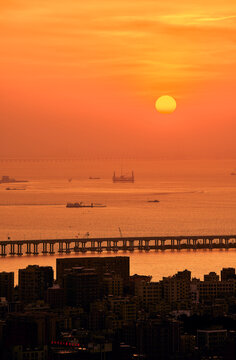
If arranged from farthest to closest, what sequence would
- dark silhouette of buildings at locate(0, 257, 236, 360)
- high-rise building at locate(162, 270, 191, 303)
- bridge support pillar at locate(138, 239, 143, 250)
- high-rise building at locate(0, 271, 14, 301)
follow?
bridge support pillar at locate(138, 239, 143, 250) → high-rise building at locate(0, 271, 14, 301) → high-rise building at locate(162, 270, 191, 303) → dark silhouette of buildings at locate(0, 257, 236, 360)

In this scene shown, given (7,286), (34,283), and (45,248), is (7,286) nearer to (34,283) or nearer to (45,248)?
(34,283)

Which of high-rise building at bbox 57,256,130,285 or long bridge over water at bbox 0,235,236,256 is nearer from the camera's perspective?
high-rise building at bbox 57,256,130,285

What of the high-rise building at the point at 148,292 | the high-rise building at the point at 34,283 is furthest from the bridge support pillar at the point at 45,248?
the high-rise building at the point at 148,292

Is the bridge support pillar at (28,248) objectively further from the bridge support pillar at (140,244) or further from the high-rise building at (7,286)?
the high-rise building at (7,286)

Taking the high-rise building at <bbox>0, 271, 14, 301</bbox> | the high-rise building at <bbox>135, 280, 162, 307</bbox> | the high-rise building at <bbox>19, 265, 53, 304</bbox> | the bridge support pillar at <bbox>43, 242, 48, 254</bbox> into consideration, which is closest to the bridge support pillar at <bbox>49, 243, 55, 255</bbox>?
the bridge support pillar at <bbox>43, 242, 48, 254</bbox>

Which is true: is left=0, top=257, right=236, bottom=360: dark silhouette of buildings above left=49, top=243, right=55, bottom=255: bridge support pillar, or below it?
below

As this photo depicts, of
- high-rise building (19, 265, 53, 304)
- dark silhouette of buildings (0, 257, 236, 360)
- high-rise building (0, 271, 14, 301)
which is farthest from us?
high-rise building (0, 271, 14, 301)

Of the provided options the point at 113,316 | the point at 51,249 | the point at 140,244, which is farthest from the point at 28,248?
the point at 113,316

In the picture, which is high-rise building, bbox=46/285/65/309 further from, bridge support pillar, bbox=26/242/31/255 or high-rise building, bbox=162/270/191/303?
bridge support pillar, bbox=26/242/31/255
